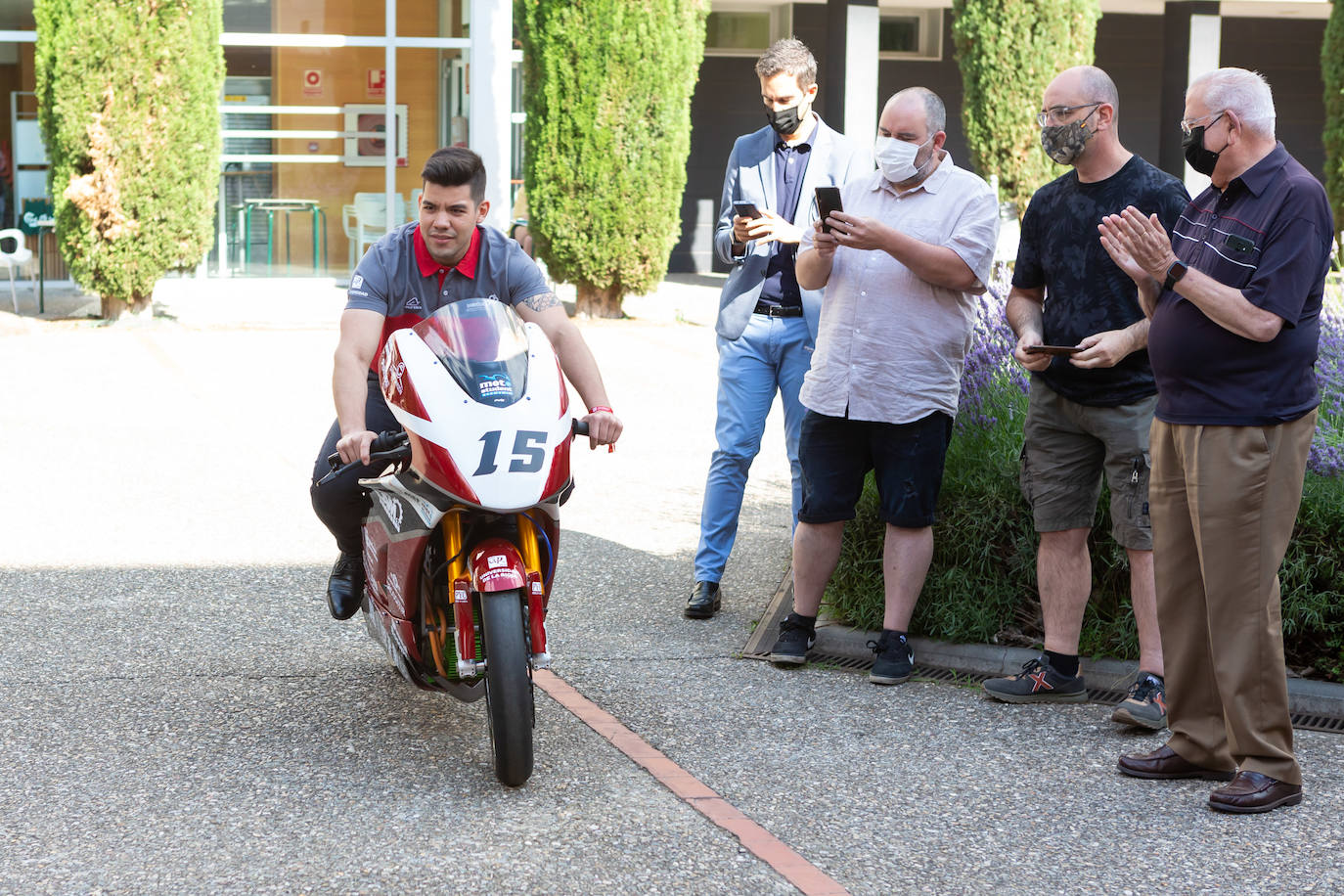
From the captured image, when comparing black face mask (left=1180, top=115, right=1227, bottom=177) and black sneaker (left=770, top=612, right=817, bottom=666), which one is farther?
black sneaker (left=770, top=612, right=817, bottom=666)

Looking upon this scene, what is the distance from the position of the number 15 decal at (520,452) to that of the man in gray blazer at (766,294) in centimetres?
198

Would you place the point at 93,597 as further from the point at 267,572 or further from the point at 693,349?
the point at 693,349

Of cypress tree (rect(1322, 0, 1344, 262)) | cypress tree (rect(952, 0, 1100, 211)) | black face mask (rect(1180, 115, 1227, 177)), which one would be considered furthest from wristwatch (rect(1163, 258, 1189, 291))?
cypress tree (rect(1322, 0, 1344, 262))

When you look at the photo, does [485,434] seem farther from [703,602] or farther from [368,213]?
[368,213]

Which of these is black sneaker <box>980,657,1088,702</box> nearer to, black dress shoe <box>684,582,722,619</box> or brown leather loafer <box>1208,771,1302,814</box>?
brown leather loafer <box>1208,771,1302,814</box>

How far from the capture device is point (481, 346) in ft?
13.2

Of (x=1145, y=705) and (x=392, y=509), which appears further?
(x=1145, y=705)

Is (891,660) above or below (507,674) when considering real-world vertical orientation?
below

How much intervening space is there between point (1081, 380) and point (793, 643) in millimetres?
1367

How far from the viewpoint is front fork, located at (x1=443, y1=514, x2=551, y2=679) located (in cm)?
402

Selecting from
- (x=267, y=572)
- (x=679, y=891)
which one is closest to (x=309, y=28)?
(x=267, y=572)

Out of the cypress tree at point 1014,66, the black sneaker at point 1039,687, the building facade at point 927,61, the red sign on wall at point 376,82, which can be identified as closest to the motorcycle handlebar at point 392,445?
the black sneaker at point 1039,687

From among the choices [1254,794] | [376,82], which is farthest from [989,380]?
[376,82]

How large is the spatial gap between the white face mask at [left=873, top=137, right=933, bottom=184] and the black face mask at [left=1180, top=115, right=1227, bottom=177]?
43.8 inches
